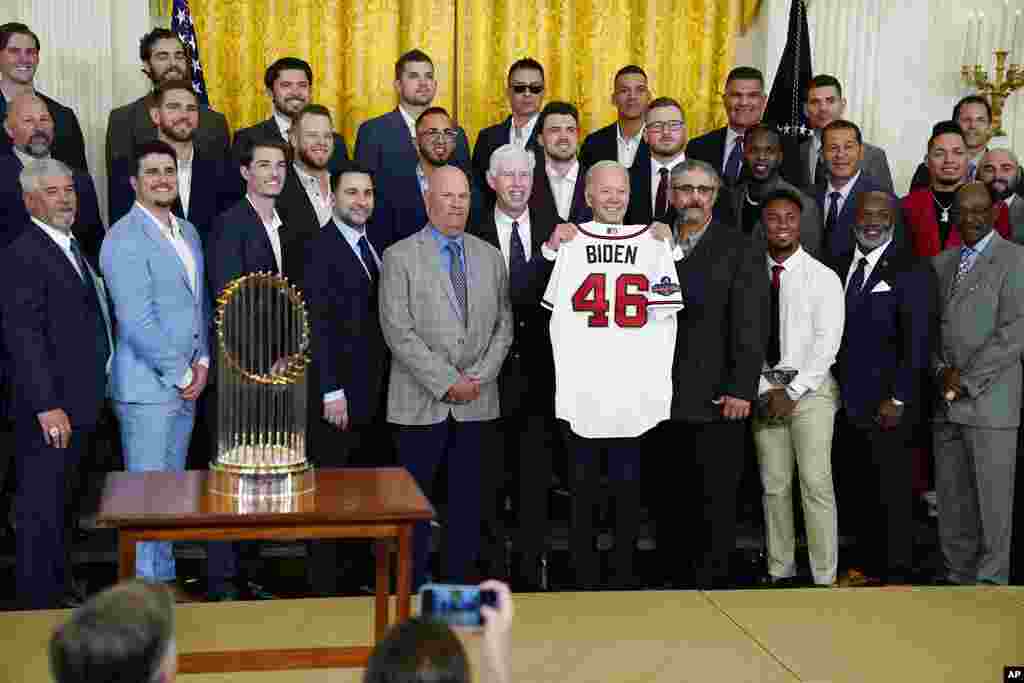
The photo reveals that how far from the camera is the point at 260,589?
5.60m

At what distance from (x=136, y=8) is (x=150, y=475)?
440 cm

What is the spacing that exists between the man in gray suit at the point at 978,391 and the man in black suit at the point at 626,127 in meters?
1.76

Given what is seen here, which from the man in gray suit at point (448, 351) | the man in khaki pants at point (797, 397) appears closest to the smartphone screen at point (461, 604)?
the man in gray suit at point (448, 351)

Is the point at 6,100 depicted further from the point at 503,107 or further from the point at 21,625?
the point at 503,107

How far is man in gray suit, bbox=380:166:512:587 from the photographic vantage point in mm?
5512

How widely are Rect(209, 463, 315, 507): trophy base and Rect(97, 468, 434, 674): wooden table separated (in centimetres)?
5

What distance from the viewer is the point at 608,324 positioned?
5.56 metres

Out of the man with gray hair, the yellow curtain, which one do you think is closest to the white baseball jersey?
the yellow curtain

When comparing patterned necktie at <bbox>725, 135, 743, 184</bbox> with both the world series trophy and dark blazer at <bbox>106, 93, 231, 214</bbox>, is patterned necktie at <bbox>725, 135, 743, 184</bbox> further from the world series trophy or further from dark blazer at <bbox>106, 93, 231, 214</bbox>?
the world series trophy

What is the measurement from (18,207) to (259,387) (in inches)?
85.7

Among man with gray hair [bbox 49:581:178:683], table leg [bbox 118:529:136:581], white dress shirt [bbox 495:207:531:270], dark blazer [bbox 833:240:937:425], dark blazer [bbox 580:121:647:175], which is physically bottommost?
table leg [bbox 118:529:136:581]

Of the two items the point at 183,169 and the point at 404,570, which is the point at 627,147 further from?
the point at 404,570

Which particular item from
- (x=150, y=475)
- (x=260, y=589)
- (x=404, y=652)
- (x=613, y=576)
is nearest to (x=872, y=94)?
(x=613, y=576)

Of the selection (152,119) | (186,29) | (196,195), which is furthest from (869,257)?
(186,29)
